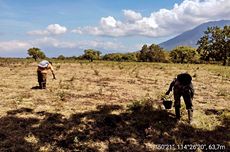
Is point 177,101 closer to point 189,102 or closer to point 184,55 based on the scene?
point 189,102

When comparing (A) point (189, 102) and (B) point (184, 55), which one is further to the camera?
(B) point (184, 55)

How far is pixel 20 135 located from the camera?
8.82m

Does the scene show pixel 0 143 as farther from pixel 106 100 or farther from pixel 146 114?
pixel 106 100

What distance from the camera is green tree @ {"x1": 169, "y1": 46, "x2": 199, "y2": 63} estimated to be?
312ft

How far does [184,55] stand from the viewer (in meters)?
97.4

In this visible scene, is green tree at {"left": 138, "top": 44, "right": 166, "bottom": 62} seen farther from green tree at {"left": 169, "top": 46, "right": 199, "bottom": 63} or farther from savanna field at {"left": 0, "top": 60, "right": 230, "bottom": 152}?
savanna field at {"left": 0, "top": 60, "right": 230, "bottom": 152}

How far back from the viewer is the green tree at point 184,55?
95.1m

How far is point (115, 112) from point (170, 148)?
12.0ft

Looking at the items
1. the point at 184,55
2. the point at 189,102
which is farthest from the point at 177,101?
the point at 184,55

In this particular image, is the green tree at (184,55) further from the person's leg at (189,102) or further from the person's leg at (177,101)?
the person's leg at (189,102)

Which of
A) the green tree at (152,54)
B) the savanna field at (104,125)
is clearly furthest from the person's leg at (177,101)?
the green tree at (152,54)

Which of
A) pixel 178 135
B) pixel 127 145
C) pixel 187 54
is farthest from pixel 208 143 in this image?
pixel 187 54

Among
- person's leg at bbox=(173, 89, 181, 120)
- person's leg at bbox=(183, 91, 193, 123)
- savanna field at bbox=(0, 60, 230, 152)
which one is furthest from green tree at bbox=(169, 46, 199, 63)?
person's leg at bbox=(183, 91, 193, 123)

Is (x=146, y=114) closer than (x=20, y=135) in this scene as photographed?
No
